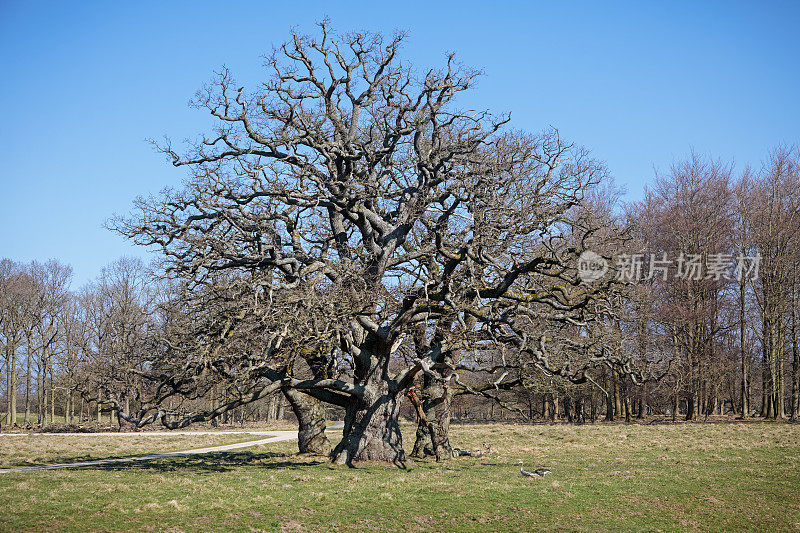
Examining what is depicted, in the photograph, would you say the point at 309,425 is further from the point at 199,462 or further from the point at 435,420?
the point at 435,420

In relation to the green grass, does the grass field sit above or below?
above

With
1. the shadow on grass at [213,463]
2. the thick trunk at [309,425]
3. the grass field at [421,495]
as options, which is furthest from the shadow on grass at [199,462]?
the thick trunk at [309,425]

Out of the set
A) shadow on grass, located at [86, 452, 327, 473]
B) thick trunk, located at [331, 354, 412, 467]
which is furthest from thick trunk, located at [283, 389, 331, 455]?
thick trunk, located at [331, 354, 412, 467]

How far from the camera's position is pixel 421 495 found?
45.3 ft

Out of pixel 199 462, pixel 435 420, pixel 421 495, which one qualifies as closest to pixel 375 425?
pixel 435 420

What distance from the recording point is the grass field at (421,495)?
440 inches

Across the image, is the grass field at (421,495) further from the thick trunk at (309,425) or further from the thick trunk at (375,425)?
the thick trunk at (309,425)

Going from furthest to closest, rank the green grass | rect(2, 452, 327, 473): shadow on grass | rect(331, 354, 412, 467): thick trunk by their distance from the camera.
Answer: the green grass, rect(2, 452, 327, 473): shadow on grass, rect(331, 354, 412, 467): thick trunk

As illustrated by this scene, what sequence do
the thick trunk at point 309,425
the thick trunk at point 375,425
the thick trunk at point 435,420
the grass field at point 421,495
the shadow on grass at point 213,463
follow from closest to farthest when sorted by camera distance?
the grass field at point 421,495 < the thick trunk at point 375,425 < the shadow on grass at point 213,463 < the thick trunk at point 435,420 < the thick trunk at point 309,425

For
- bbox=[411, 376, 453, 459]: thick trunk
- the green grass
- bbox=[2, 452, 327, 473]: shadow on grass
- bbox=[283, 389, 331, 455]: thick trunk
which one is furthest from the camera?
bbox=[283, 389, 331, 455]: thick trunk

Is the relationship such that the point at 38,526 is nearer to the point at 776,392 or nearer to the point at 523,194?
the point at 523,194

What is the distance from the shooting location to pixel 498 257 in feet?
59.6

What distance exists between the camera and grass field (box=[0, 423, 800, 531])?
1118cm

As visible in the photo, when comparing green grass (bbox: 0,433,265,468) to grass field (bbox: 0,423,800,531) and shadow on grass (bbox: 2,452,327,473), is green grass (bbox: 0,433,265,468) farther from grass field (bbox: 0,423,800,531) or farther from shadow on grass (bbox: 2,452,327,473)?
grass field (bbox: 0,423,800,531)
